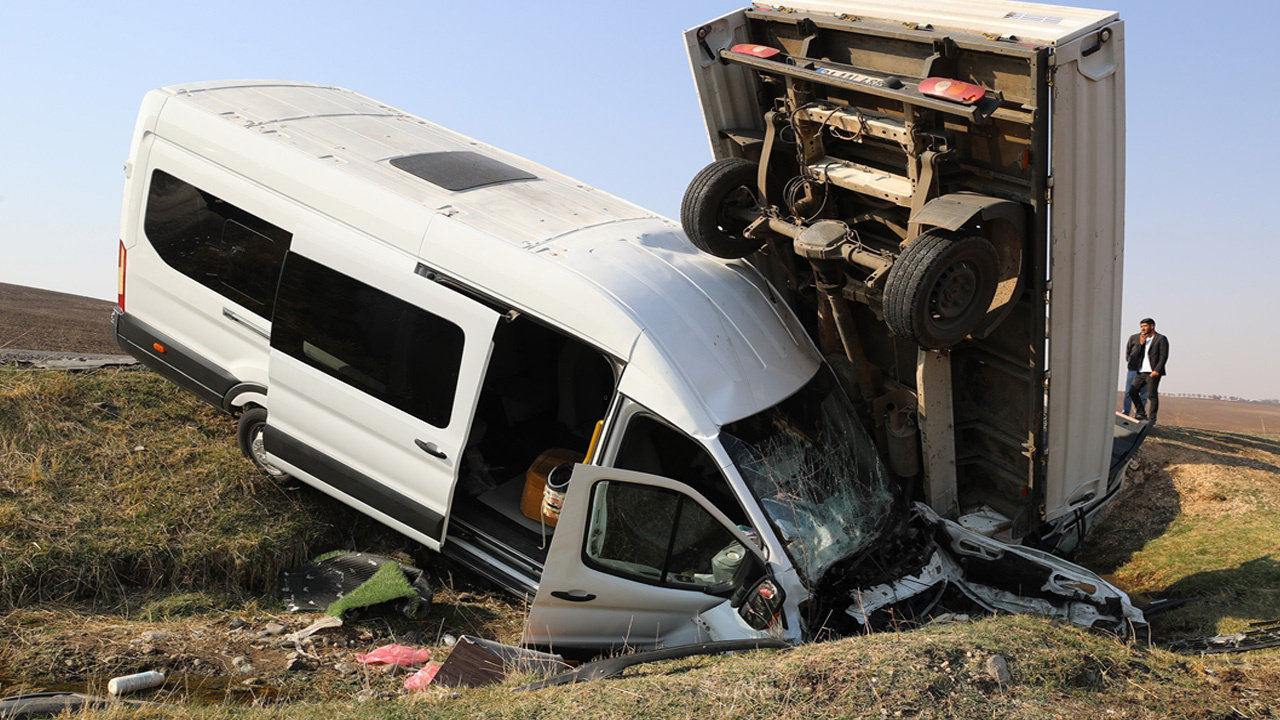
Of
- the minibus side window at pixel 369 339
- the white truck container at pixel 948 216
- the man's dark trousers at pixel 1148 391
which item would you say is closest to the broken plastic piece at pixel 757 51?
the white truck container at pixel 948 216

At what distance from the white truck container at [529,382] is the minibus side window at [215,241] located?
2cm

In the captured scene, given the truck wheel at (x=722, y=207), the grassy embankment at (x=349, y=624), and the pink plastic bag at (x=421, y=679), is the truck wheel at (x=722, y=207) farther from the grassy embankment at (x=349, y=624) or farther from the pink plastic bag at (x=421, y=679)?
the pink plastic bag at (x=421, y=679)

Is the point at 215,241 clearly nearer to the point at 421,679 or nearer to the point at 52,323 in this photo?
the point at 421,679

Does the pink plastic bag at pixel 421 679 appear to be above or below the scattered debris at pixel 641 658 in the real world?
below

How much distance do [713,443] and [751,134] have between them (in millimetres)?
2259

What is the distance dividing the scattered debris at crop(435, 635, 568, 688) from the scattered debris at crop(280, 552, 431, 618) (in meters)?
0.87

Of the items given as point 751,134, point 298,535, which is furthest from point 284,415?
point 751,134

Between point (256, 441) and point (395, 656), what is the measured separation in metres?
2.18

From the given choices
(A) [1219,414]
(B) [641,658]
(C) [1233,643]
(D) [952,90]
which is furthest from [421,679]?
(A) [1219,414]

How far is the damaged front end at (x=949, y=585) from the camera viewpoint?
203 inches

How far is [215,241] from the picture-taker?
253 inches

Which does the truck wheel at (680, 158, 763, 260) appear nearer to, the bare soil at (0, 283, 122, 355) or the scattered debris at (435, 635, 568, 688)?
the scattered debris at (435, 635, 568, 688)

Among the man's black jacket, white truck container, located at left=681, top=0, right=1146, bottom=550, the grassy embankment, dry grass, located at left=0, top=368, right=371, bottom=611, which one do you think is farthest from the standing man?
dry grass, located at left=0, top=368, right=371, bottom=611

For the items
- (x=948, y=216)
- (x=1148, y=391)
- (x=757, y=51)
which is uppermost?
(x=757, y=51)
